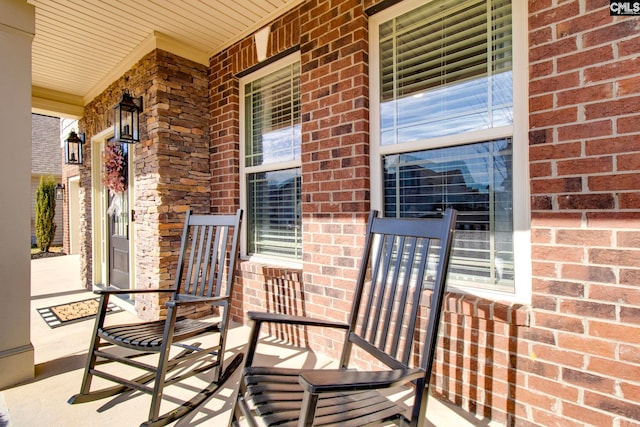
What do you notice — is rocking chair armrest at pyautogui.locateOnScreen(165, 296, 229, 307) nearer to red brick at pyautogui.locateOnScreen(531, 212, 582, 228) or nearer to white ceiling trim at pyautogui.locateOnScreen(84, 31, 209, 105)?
red brick at pyautogui.locateOnScreen(531, 212, 582, 228)

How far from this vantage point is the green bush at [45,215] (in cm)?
970

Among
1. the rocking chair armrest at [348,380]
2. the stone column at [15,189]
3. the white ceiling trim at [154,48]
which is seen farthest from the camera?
the white ceiling trim at [154,48]

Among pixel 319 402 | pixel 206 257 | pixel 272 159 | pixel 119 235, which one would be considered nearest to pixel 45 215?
pixel 119 235

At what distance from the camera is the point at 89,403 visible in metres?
1.90

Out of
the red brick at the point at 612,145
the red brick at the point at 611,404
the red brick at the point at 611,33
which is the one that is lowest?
the red brick at the point at 611,404

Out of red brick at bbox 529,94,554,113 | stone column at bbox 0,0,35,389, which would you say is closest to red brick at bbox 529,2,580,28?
red brick at bbox 529,94,554,113

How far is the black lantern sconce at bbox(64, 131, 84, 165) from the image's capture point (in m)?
4.60

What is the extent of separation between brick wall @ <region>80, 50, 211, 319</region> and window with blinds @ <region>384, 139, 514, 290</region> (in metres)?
2.28

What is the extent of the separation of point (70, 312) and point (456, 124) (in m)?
4.41

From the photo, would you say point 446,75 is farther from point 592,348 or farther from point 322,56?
point 592,348

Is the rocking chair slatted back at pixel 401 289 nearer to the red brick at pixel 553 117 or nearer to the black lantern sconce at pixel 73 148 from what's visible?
the red brick at pixel 553 117

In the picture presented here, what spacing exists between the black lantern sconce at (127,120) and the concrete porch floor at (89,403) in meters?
Answer: 1.90

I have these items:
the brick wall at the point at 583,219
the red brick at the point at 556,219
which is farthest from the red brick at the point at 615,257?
the red brick at the point at 556,219

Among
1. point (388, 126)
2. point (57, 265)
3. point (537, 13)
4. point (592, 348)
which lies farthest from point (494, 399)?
point (57, 265)
